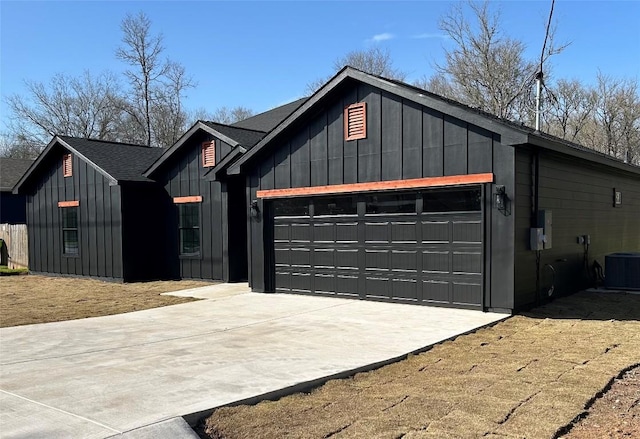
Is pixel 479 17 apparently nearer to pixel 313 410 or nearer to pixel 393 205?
pixel 393 205

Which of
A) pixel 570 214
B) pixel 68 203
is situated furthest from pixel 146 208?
pixel 570 214

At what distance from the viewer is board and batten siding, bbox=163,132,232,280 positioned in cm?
1448

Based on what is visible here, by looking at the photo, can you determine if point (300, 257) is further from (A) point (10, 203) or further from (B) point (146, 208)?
(A) point (10, 203)

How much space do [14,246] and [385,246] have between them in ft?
56.3

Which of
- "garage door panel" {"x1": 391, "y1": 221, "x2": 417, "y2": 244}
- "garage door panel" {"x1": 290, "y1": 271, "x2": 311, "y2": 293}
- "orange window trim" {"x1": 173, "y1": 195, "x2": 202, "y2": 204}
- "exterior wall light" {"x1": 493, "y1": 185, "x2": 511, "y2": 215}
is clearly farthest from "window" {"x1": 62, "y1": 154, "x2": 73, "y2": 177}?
"exterior wall light" {"x1": 493, "y1": 185, "x2": 511, "y2": 215}

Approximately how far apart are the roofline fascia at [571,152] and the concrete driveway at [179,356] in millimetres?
2844

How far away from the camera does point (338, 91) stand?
10680mm

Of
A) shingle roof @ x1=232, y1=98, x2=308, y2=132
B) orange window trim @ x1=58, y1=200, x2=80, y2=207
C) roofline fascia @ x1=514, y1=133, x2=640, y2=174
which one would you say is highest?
shingle roof @ x1=232, y1=98, x2=308, y2=132

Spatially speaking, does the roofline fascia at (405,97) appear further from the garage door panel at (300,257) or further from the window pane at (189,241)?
the window pane at (189,241)

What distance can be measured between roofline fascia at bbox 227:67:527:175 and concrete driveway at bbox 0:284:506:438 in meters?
2.93

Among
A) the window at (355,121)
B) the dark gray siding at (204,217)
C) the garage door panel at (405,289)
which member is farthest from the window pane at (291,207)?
the dark gray siding at (204,217)

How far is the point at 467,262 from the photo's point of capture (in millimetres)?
9086

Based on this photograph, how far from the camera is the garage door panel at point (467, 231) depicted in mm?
8961

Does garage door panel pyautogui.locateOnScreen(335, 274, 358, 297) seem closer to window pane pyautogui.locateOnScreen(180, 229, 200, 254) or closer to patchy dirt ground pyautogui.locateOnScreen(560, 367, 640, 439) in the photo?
window pane pyautogui.locateOnScreen(180, 229, 200, 254)
